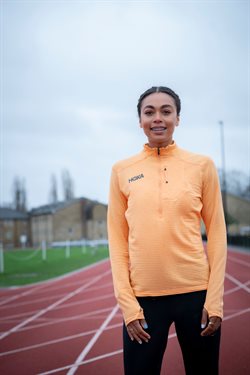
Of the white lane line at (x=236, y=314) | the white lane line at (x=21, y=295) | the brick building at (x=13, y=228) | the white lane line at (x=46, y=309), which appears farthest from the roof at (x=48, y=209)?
the white lane line at (x=236, y=314)

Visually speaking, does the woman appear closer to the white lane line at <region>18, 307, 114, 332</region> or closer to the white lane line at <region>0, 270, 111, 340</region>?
the white lane line at <region>0, 270, 111, 340</region>

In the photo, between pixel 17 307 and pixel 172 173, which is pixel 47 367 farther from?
pixel 17 307

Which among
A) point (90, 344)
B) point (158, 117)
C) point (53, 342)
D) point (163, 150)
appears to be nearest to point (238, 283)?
point (90, 344)

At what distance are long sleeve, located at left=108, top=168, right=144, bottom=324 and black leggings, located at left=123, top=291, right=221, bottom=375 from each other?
0.08m

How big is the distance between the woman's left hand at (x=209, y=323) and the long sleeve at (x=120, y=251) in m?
0.30

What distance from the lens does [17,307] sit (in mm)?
8266

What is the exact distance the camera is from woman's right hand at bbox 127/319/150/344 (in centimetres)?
187

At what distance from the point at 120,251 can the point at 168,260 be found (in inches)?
11.3

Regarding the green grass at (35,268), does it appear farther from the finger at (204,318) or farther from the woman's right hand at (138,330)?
the finger at (204,318)

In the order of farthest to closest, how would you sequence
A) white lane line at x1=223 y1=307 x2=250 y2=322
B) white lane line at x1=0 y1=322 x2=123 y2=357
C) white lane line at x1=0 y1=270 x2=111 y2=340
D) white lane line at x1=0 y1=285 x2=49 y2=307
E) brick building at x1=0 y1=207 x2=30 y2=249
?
brick building at x1=0 y1=207 x2=30 y2=249
white lane line at x1=0 y1=285 x2=49 y2=307
white lane line at x1=223 y1=307 x2=250 y2=322
white lane line at x1=0 y1=270 x2=111 y2=340
white lane line at x1=0 y1=322 x2=123 y2=357

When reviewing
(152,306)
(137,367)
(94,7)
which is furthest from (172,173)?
(94,7)

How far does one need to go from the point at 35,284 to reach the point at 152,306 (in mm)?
10889

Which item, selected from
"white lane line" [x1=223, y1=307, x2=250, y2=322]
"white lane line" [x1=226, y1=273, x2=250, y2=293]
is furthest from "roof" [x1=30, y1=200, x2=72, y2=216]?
"white lane line" [x1=223, y1=307, x2=250, y2=322]

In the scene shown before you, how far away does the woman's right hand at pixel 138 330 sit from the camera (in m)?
1.87
